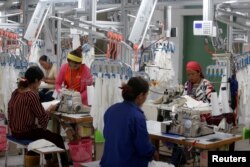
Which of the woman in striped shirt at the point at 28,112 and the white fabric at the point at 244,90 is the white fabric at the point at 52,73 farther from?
the white fabric at the point at 244,90

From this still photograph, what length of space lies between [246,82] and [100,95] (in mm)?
1742

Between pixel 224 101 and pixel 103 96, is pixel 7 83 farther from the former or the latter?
pixel 224 101

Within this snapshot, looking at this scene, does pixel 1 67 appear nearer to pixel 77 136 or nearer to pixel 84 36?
pixel 77 136

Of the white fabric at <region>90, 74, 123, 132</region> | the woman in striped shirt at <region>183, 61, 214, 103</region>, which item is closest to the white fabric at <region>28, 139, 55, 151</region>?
the white fabric at <region>90, 74, 123, 132</region>

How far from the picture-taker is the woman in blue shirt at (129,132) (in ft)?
11.7

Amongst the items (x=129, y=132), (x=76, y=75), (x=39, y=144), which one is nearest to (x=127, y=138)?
(x=129, y=132)

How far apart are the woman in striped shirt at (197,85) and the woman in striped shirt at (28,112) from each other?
5.94ft

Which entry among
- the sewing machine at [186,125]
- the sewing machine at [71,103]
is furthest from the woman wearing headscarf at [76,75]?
the sewing machine at [186,125]

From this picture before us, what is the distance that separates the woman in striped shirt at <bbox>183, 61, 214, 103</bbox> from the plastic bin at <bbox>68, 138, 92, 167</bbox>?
4.75ft

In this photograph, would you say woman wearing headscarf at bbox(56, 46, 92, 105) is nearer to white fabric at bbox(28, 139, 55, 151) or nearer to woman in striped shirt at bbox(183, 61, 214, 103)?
white fabric at bbox(28, 139, 55, 151)

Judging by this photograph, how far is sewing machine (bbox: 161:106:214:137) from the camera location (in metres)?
4.20

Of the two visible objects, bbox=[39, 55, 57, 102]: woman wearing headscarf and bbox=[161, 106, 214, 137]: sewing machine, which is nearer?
bbox=[161, 106, 214, 137]: sewing machine

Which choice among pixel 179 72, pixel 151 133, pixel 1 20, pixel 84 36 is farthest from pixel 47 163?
pixel 179 72

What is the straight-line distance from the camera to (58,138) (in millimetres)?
5254
